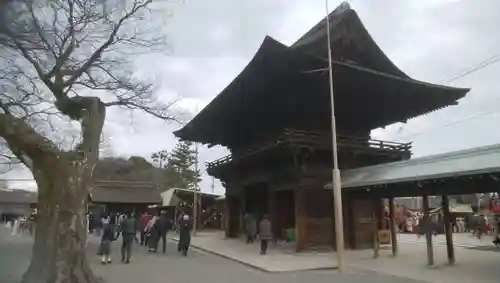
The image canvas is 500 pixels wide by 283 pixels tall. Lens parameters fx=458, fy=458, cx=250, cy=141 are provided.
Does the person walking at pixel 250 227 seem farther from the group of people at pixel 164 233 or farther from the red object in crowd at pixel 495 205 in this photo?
the red object in crowd at pixel 495 205

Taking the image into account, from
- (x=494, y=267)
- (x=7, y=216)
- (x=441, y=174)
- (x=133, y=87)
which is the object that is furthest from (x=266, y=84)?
(x=7, y=216)

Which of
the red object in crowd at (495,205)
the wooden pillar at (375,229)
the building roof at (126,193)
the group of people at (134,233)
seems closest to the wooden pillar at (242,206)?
the group of people at (134,233)

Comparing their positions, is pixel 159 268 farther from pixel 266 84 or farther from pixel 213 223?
pixel 213 223

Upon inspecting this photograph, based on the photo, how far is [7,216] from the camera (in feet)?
235

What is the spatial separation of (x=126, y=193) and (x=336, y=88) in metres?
32.6

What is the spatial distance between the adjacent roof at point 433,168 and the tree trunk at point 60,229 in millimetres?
9714

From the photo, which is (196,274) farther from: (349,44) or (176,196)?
(176,196)

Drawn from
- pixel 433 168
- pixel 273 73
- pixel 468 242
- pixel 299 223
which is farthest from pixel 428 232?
pixel 468 242

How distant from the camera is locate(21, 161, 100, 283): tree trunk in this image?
31.6 feet

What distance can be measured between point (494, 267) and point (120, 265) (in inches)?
478

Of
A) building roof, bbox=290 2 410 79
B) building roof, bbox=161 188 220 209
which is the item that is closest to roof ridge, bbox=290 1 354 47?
building roof, bbox=290 2 410 79

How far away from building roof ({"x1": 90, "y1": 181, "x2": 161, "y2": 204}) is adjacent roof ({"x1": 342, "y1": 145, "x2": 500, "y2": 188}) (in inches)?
1243

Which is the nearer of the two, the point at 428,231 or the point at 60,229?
→ the point at 60,229

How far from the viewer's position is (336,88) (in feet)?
67.4
